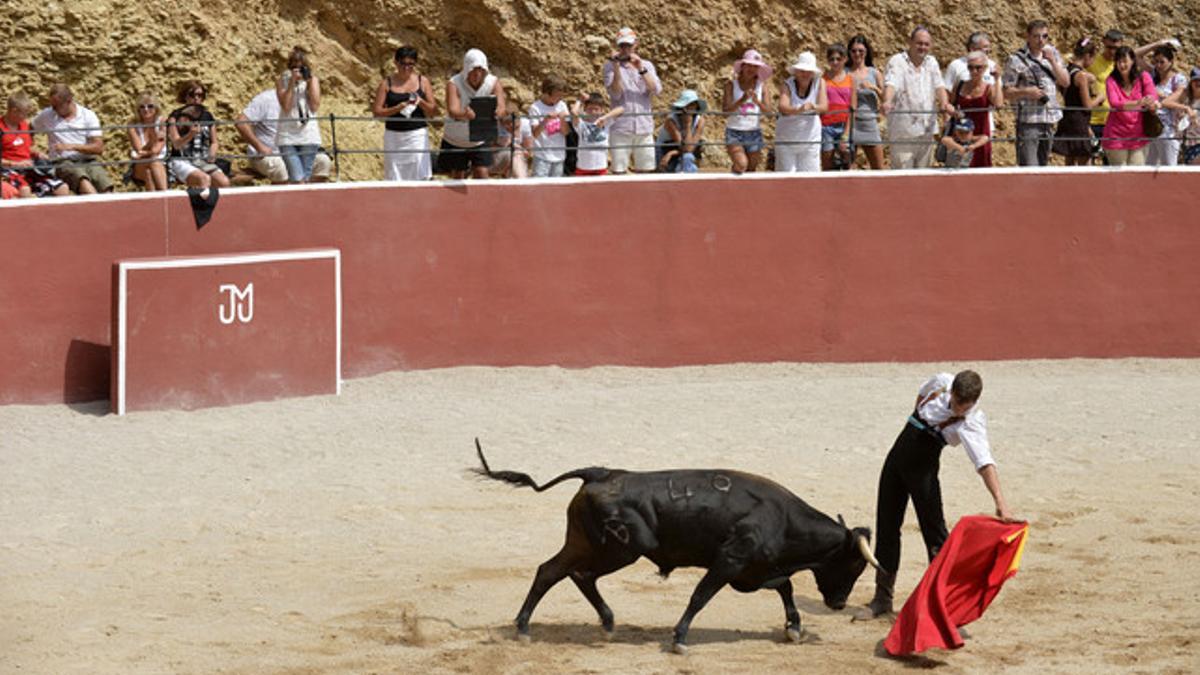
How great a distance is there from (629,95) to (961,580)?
8651 mm

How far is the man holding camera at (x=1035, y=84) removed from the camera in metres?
19.4

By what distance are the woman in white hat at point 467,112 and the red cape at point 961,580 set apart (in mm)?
7997

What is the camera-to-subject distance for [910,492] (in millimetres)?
11844

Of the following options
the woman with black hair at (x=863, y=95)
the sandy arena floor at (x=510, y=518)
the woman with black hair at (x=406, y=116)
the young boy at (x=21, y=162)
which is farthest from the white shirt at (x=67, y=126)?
the woman with black hair at (x=863, y=95)

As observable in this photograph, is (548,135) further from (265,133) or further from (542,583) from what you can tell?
(542,583)

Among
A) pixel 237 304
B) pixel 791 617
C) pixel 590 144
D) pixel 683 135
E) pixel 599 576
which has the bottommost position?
pixel 791 617

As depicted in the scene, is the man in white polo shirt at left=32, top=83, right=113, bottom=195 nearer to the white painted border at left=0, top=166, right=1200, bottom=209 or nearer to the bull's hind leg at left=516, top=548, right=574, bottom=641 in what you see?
the white painted border at left=0, top=166, right=1200, bottom=209

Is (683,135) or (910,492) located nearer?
(910,492)

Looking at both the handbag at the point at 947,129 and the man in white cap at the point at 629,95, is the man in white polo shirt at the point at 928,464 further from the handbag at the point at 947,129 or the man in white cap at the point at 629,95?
the handbag at the point at 947,129

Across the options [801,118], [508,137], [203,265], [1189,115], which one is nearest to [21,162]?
[203,265]

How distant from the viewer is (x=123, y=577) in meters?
12.7

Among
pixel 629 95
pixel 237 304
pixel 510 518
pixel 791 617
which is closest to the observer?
pixel 791 617

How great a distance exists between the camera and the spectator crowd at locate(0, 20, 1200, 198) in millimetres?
17578

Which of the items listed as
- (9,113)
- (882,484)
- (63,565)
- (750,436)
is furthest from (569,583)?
(9,113)
